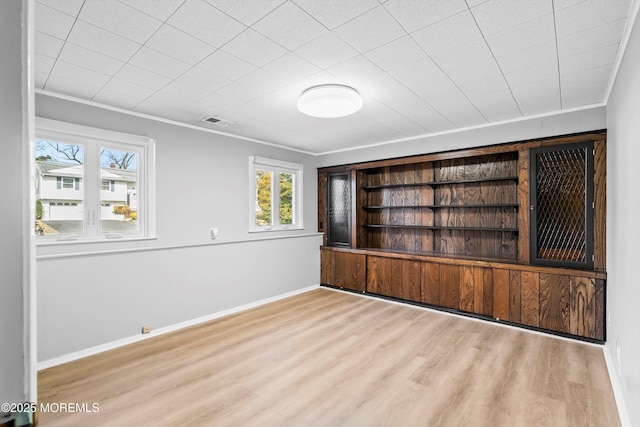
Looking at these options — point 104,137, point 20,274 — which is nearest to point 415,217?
point 104,137

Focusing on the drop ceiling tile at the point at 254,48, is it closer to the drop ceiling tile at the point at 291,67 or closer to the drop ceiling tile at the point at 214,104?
the drop ceiling tile at the point at 291,67

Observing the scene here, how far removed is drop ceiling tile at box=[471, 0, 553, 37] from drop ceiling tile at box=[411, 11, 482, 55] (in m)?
0.05

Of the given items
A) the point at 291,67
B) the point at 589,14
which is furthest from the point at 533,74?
the point at 291,67

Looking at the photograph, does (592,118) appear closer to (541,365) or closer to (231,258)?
(541,365)

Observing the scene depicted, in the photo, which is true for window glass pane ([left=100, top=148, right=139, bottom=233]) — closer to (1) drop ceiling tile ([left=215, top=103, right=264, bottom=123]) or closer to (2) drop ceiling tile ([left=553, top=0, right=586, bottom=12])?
(1) drop ceiling tile ([left=215, top=103, right=264, bottom=123])

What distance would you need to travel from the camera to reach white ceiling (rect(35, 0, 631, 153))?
1.71 metres

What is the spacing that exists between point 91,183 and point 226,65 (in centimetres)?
193

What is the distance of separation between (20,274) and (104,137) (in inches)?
133

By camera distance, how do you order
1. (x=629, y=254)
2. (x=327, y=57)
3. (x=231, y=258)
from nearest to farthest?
1. (x=629, y=254)
2. (x=327, y=57)
3. (x=231, y=258)

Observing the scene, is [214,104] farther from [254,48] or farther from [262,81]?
[254,48]

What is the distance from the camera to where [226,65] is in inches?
91.3

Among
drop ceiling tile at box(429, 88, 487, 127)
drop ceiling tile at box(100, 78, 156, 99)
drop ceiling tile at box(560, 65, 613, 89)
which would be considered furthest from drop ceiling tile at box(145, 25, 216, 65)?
drop ceiling tile at box(560, 65, 613, 89)

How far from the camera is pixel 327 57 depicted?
2.19 meters

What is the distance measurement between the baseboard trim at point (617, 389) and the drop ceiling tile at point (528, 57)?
7.79 ft
